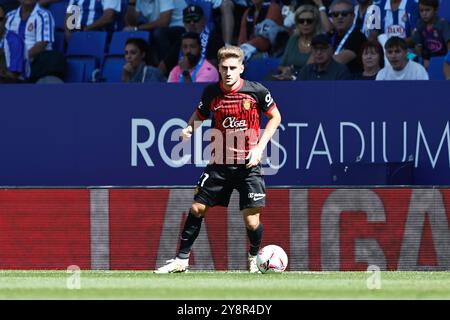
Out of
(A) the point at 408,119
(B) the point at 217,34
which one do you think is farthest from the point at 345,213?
(B) the point at 217,34

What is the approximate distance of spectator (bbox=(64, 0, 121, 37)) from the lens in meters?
17.5

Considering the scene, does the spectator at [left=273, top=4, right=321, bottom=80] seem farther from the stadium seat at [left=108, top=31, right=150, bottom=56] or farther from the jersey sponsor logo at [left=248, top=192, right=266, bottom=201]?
the jersey sponsor logo at [left=248, top=192, right=266, bottom=201]

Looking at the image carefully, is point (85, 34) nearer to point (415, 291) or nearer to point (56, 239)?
point (56, 239)

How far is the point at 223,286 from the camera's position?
1000 centimetres

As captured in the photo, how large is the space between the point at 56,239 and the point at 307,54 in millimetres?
4181

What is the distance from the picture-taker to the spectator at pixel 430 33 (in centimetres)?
1563

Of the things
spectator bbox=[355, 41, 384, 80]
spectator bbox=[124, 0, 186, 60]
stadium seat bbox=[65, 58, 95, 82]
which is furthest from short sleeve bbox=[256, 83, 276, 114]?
stadium seat bbox=[65, 58, 95, 82]

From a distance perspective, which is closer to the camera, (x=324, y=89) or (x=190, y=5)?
(x=324, y=89)

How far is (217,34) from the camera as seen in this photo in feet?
54.6

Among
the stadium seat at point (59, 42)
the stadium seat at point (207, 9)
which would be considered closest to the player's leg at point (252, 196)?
→ the stadium seat at point (207, 9)

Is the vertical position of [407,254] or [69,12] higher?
[69,12]

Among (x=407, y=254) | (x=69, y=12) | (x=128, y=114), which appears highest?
(x=69, y=12)

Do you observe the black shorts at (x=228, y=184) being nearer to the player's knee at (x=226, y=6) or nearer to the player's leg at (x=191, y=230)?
the player's leg at (x=191, y=230)
